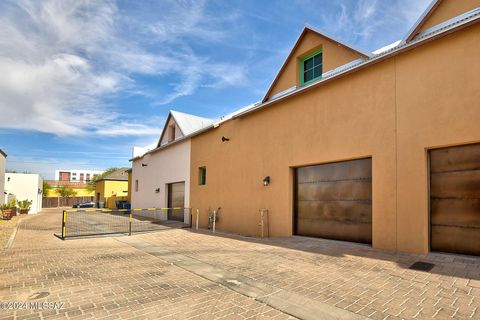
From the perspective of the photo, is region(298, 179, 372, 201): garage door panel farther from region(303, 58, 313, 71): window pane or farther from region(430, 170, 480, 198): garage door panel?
region(303, 58, 313, 71): window pane

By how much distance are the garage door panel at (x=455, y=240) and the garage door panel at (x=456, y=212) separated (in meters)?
0.14

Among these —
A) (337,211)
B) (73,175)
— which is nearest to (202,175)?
(337,211)

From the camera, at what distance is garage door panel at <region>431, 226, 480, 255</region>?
249 inches

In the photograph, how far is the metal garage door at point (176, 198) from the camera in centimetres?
1847

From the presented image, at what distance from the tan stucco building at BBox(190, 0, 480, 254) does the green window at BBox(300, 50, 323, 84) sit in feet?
0.14

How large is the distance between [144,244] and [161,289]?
522 cm

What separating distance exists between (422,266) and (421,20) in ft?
21.0

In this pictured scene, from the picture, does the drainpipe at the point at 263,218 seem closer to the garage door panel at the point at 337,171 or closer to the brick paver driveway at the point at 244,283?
the garage door panel at the point at 337,171

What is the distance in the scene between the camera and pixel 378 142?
7871 millimetres

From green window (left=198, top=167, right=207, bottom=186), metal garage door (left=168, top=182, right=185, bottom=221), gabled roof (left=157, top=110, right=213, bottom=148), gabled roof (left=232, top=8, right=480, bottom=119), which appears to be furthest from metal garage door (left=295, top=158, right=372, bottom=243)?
gabled roof (left=157, top=110, right=213, bottom=148)

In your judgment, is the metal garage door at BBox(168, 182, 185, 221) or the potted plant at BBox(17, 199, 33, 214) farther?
the potted plant at BBox(17, 199, 33, 214)

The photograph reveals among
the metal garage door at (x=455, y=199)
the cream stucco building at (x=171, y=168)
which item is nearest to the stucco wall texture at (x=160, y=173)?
the cream stucco building at (x=171, y=168)

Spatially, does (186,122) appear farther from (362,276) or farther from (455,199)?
(362,276)

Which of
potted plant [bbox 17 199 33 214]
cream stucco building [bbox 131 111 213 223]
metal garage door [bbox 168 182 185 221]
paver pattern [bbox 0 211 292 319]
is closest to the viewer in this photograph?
paver pattern [bbox 0 211 292 319]
